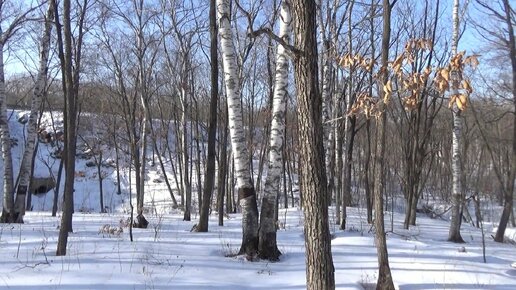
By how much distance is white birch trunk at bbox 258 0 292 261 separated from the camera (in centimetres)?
671

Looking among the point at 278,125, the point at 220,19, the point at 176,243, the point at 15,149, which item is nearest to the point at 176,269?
the point at 176,243

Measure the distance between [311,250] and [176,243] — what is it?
14.3 ft

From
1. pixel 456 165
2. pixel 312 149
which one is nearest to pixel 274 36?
pixel 312 149

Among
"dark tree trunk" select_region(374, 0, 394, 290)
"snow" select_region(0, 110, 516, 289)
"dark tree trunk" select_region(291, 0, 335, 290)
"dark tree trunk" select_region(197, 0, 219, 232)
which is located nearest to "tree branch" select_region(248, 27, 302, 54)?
"dark tree trunk" select_region(291, 0, 335, 290)

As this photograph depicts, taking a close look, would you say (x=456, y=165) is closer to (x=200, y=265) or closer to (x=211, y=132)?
(x=211, y=132)

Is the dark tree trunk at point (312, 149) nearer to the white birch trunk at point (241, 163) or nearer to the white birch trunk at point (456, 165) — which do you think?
the white birch trunk at point (241, 163)

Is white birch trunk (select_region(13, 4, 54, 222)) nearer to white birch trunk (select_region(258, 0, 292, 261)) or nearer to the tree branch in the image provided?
white birch trunk (select_region(258, 0, 292, 261))

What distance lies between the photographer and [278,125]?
22.8ft

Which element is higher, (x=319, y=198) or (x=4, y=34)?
(x=4, y=34)

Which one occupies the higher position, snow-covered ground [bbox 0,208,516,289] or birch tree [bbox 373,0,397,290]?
birch tree [bbox 373,0,397,290]

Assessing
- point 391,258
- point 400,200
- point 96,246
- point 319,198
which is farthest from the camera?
point 400,200

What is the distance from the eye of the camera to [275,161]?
22.7 ft

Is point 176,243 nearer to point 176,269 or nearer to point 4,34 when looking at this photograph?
point 176,269

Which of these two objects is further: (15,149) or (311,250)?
(15,149)
